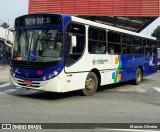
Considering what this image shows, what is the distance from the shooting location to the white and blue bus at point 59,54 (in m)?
10.4

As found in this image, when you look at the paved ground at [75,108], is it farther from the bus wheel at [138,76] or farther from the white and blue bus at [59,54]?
the bus wheel at [138,76]

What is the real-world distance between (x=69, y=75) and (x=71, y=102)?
2.83 feet

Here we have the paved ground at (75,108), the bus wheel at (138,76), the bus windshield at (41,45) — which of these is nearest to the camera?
the paved ground at (75,108)

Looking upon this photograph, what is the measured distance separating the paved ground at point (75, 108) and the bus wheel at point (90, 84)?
0.33 metres

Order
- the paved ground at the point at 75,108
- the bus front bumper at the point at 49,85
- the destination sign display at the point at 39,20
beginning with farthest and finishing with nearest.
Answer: the destination sign display at the point at 39,20
the bus front bumper at the point at 49,85
the paved ground at the point at 75,108

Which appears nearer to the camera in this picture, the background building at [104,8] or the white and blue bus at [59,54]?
the white and blue bus at [59,54]

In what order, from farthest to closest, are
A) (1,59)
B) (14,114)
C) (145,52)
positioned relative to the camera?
(1,59) < (145,52) < (14,114)

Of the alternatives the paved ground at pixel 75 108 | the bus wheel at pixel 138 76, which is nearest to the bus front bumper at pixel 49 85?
the paved ground at pixel 75 108

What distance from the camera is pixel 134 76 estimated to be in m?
16.7

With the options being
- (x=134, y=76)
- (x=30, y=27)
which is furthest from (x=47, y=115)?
(x=134, y=76)

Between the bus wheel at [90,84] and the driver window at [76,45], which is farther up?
the driver window at [76,45]

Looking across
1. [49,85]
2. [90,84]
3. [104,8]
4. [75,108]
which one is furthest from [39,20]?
[104,8]

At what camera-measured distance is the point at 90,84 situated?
1212 cm

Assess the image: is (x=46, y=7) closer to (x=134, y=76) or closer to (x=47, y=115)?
(x=134, y=76)
